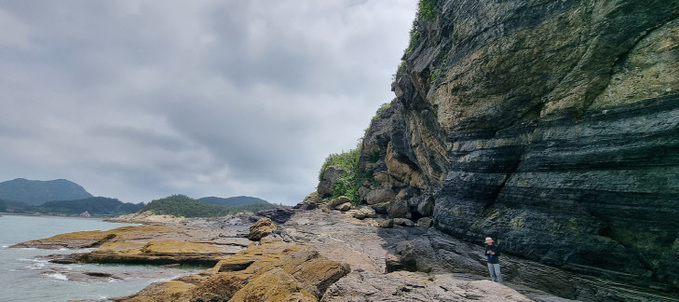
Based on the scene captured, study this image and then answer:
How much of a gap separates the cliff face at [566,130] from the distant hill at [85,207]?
605 feet

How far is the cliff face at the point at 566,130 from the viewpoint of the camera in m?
8.20

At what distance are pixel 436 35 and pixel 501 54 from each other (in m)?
6.98

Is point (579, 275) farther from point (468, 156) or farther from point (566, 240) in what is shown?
point (468, 156)

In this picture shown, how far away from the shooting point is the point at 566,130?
34.4 feet

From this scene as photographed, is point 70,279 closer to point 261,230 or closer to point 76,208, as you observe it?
point 261,230

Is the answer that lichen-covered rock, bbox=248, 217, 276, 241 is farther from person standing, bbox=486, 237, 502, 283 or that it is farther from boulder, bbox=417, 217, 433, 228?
person standing, bbox=486, 237, 502, 283

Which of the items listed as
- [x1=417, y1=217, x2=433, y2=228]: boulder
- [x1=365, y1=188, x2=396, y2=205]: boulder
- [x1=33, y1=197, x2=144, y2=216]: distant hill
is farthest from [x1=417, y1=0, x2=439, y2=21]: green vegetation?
[x1=33, y1=197, x2=144, y2=216]: distant hill

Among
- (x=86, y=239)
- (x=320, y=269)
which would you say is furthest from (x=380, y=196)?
(x=86, y=239)

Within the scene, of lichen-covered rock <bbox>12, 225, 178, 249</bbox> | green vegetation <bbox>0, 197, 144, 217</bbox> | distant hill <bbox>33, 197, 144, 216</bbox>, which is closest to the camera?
lichen-covered rock <bbox>12, 225, 178, 249</bbox>

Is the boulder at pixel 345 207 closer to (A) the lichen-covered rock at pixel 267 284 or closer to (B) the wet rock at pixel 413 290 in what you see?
(A) the lichen-covered rock at pixel 267 284

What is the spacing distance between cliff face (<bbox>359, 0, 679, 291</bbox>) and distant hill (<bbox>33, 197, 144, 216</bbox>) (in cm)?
18448

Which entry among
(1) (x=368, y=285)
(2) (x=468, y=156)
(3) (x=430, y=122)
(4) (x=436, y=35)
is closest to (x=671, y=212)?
(2) (x=468, y=156)

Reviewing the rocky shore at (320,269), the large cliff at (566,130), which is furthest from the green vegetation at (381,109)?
the large cliff at (566,130)

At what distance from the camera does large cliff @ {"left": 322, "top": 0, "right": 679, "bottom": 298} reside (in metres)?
8.20
